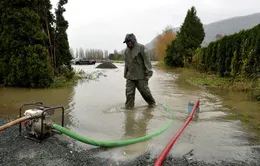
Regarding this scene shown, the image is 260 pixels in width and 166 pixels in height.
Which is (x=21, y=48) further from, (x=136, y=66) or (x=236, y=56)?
(x=236, y=56)

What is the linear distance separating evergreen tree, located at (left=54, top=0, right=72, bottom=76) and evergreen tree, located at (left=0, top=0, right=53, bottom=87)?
214cm

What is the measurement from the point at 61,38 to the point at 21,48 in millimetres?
2789

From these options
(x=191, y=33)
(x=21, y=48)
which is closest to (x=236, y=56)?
(x=21, y=48)

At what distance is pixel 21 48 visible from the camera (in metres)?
8.71

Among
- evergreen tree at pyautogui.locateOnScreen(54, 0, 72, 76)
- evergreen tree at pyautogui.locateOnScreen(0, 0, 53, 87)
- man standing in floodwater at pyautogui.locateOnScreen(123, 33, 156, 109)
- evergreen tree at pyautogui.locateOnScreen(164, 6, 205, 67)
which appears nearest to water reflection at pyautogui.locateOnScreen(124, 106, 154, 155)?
man standing in floodwater at pyautogui.locateOnScreen(123, 33, 156, 109)

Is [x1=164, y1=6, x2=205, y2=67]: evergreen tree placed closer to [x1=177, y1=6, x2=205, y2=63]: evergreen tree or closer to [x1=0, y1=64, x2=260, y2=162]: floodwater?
[x1=177, y1=6, x2=205, y2=63]: evergreen tree

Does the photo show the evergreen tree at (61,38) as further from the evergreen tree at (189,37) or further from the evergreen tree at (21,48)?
the evergreen tree at (189,37)

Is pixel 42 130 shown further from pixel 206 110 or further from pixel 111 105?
pixel 206 110

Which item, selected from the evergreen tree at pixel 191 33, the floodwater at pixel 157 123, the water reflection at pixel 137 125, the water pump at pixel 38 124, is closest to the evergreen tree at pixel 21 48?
the floodwater at pixel 157 123

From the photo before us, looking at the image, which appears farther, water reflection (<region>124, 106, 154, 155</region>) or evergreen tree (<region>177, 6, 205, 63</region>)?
evergreen tree (<region>177, 6, 205, 63</region>)

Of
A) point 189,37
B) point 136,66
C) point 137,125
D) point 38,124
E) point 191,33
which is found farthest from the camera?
point 191,33

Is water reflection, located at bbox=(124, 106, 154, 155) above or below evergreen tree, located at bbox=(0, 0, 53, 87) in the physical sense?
below

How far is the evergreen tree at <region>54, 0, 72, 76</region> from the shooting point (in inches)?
440

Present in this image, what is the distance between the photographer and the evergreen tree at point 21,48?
28.5ft
